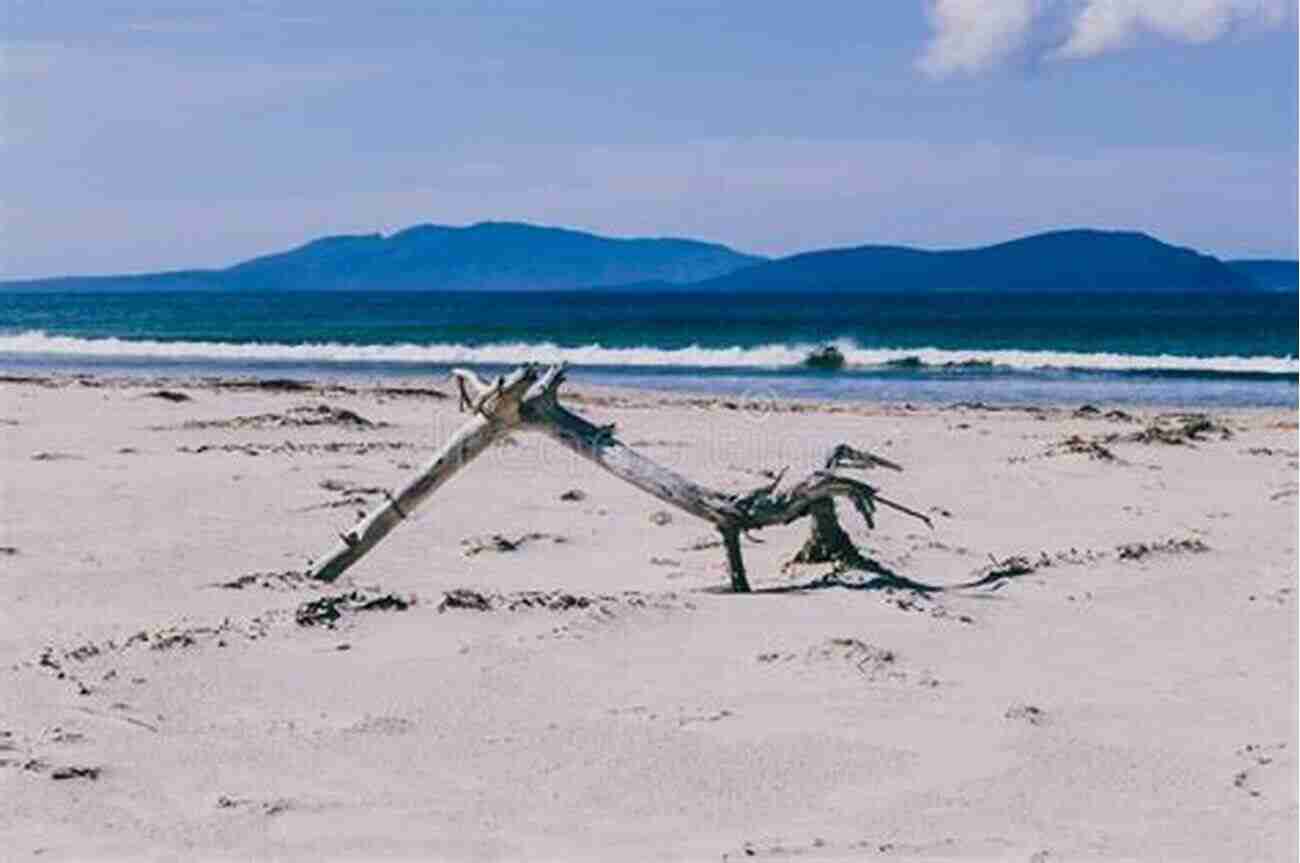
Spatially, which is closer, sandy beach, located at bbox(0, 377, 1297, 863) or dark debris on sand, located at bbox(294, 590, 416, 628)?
sandy beach, located at bbox(0, 377, 1297, 863)

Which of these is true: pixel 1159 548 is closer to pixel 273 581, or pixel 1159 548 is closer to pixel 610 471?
pixel 610 471

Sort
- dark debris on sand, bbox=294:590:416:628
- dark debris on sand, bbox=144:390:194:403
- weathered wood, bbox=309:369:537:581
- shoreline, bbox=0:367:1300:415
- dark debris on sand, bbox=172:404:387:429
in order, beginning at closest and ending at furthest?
dark debris on sand, bbox=294:590:416:628 → weathered wood, bbox=309:369:537:581 → dark debris on sand, bbox=172:404:387:429 → dark debris on sand, bbox=144:390:194:403 → shoreline, bbox=0:367:1300:415

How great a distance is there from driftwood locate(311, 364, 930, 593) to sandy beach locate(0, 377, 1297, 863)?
240 mm

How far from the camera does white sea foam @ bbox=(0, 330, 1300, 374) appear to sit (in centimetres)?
4475

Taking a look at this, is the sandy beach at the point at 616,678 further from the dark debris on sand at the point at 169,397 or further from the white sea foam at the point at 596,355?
the white sea foam at the point at 596,355

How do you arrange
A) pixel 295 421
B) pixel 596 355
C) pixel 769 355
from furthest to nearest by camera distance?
pixel 596 355, pixel 769 355, pixel 295 421

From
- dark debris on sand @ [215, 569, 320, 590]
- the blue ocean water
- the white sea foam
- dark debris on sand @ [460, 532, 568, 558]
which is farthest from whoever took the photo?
the white sea foam

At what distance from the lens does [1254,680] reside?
7.57 meters

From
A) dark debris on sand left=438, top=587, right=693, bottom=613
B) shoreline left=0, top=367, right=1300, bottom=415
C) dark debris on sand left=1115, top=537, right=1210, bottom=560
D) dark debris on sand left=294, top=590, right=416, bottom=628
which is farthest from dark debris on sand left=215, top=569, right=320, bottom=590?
shoreline left=0, top=367, right=1300, bottom=415

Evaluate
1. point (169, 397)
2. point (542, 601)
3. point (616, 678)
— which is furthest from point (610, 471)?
point (169, 397)

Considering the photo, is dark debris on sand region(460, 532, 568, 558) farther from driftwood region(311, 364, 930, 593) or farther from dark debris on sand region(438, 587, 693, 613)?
dark debris on sand region(438, 587, 693, 613)

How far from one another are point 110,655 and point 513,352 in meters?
44.9

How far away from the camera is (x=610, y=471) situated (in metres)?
9.52

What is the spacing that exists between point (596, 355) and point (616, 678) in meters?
42.3
